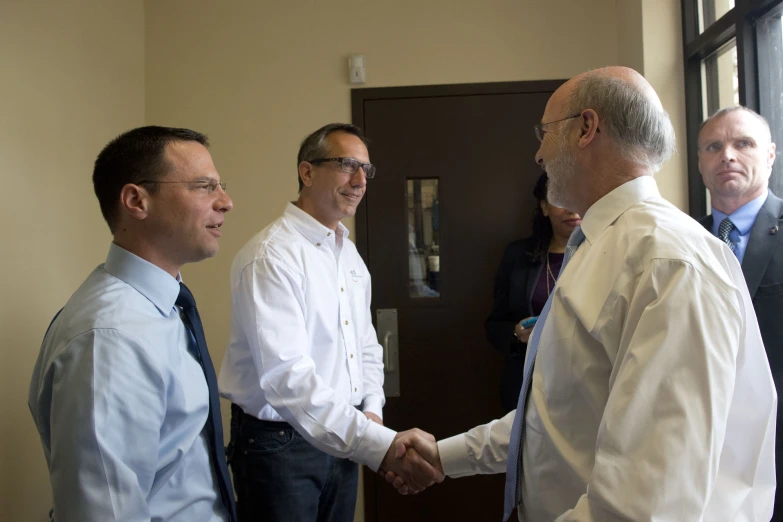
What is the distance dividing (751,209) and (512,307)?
106 cm

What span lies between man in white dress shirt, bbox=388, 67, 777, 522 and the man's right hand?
0.53 meters

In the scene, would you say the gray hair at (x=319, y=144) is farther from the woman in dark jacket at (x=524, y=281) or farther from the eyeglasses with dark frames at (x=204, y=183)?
the woman in dark jacket at (x=524, y=281)

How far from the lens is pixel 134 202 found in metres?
1.37

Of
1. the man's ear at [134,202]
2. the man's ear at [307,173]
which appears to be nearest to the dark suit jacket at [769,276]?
the man's ear at [307,173]

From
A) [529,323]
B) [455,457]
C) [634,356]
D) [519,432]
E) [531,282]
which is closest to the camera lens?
[634,356]

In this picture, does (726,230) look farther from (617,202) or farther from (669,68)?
(669,68)

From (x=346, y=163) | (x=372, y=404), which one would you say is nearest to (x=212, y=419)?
(x=372, y=404)

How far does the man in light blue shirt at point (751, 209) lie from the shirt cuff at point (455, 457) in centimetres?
90

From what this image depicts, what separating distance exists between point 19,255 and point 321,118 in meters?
1.57

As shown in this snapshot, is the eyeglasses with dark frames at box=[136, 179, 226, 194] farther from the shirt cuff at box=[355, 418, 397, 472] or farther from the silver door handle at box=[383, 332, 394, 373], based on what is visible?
the silver door handle at box=[383, 332, 394, 373]

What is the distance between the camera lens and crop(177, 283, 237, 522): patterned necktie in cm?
138

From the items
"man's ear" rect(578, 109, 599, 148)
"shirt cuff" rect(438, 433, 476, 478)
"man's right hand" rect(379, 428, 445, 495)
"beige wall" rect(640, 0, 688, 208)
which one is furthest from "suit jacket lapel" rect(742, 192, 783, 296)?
"man's right hand" rect(379, 428, 445, 495)

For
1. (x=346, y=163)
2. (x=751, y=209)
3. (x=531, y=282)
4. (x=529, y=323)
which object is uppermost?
(x=346, y=163)

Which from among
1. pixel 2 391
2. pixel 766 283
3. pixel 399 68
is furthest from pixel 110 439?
pixel 399 68
